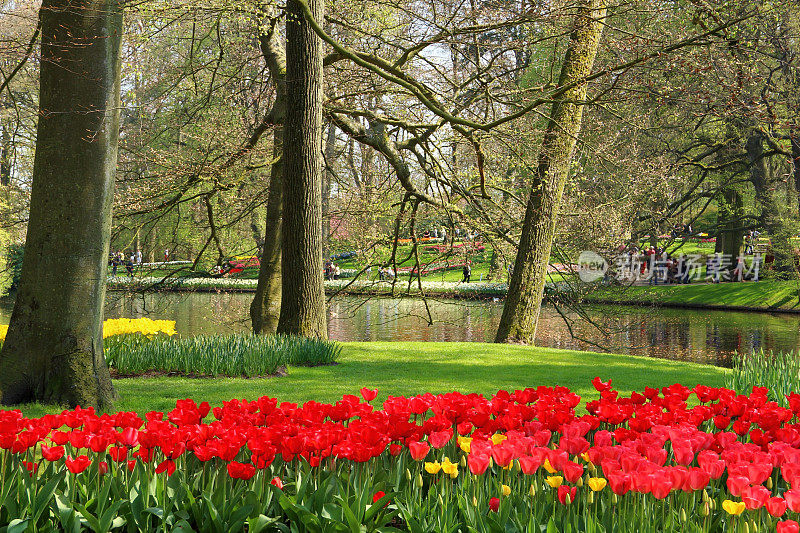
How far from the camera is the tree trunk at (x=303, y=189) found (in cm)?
891

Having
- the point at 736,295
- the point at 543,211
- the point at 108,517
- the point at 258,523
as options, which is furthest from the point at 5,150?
the point at 736,295

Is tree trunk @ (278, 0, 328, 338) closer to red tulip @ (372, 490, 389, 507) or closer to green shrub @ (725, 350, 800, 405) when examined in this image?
green shrub @ (725, 350, 800, 405)

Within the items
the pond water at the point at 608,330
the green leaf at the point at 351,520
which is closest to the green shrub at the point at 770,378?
the green leaf at the point at 351,520

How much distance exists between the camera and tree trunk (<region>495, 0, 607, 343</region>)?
428 inches

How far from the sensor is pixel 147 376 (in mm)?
7301

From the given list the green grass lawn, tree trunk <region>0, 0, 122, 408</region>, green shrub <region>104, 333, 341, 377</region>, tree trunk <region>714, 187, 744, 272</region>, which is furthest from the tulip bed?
tree trunk <region>714, 187, 744, 272</region>

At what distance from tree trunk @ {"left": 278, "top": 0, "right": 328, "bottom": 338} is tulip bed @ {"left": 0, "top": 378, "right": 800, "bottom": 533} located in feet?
19.5

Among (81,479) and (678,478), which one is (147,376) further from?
(678,478)

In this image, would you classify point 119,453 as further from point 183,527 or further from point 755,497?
point 755,497

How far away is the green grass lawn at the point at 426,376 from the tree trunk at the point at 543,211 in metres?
1.27

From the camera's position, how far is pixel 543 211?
1114 cm

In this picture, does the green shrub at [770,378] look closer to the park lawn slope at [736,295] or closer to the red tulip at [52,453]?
the red tulip at [52,453]

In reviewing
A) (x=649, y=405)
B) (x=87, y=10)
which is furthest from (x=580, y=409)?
(x=87, y=10)

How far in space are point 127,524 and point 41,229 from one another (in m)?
3.34
